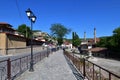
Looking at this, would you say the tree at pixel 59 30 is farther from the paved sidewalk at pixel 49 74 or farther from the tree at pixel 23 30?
the paved sidewalk at pixel 49 74

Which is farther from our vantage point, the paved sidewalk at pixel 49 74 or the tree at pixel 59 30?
the tree at pixel 59 30

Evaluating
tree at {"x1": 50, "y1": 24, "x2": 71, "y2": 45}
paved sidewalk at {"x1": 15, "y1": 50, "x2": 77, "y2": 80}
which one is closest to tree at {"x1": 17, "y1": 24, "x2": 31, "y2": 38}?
tree at {"x1": 50, "y1": 24, "x2": 71, "y2": 45}

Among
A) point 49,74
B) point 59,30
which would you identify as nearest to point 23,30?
point 59,30

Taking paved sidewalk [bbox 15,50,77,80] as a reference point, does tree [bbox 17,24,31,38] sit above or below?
above

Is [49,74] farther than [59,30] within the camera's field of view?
No

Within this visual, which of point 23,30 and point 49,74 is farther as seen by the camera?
point 23,30

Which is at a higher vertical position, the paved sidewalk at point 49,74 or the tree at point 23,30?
the tree at point 23,30

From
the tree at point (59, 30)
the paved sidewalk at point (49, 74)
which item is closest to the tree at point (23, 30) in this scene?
the tree at point (59, 30)

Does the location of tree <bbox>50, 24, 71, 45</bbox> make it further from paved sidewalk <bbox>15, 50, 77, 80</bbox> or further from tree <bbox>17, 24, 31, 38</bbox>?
paved sidewalk <bbox>15, 50, 77, 80</bbox>

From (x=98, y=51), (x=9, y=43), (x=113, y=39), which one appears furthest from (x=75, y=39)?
(x=9, y=43)

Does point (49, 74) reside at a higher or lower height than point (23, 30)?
lower

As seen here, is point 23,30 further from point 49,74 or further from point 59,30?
point 49,74

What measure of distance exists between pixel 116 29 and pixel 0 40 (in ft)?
82.2

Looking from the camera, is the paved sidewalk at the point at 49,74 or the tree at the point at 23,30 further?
the tree at the point at 23,30
